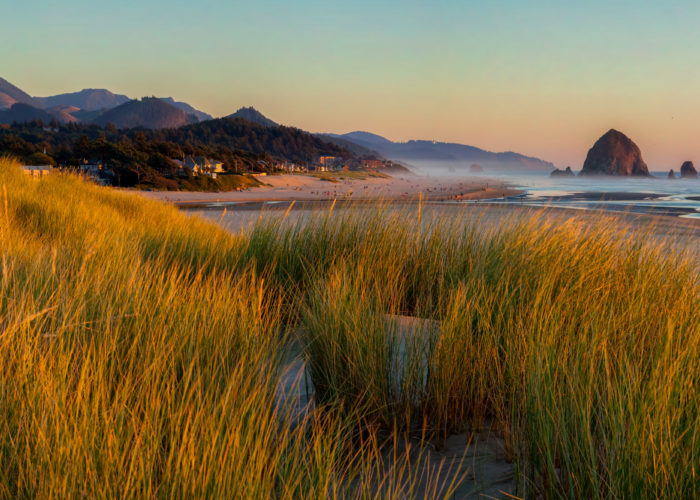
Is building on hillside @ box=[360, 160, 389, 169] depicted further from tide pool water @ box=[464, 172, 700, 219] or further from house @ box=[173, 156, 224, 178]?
tide pool water @ box=[464, 172, 700, 219]

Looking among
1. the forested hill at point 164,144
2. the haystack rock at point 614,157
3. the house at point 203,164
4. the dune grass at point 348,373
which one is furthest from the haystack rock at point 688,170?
the dune grass at point 348,373

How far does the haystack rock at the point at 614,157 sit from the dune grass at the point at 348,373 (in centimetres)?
14946

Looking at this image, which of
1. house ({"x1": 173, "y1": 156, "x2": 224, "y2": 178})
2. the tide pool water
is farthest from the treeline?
the tide pool water

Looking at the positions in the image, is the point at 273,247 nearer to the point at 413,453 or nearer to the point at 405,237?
the point at 405,237

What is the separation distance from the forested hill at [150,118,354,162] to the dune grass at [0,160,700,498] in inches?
3694

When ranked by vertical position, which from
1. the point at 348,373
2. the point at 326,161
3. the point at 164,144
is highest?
the point at 326,161

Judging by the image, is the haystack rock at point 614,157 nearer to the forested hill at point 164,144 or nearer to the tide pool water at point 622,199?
the forested hill at point 164,144

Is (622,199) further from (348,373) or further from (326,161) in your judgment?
(326,161)

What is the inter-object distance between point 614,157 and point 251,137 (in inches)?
4037

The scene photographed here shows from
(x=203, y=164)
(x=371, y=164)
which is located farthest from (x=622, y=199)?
(x=371, y=164)

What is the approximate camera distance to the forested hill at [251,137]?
9744cm

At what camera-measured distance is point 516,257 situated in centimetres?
369

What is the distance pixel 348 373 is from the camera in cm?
238

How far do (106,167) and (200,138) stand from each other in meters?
62.4
